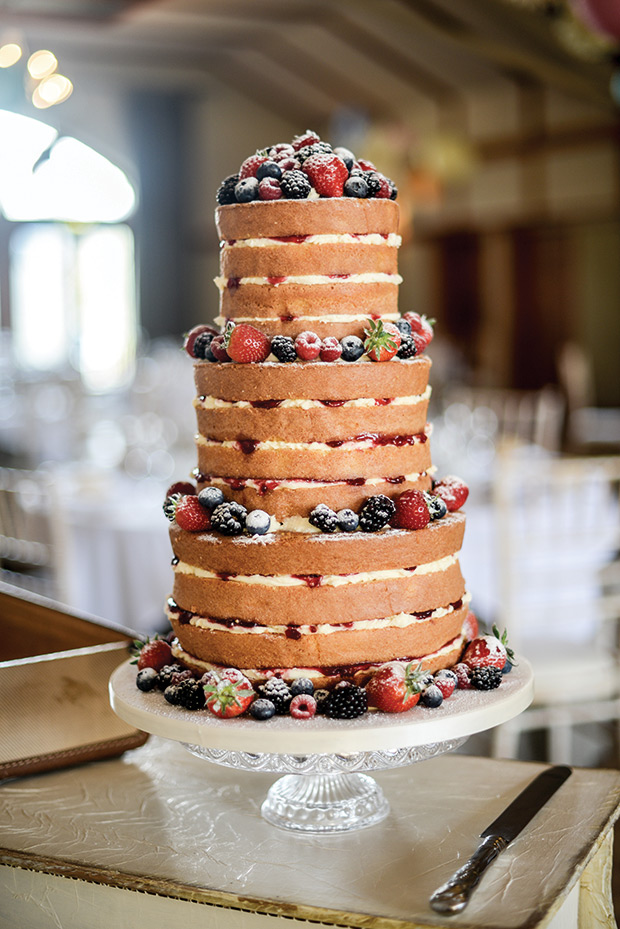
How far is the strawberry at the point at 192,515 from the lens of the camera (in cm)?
189

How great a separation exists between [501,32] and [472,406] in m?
3.74

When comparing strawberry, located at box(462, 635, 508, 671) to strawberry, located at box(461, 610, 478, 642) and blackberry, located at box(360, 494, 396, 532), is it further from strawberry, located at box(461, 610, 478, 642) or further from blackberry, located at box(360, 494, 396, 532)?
blackberry, located at box(360, 494, 396, 532)

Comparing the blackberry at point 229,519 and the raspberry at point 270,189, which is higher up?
the raspberry at point 270,189

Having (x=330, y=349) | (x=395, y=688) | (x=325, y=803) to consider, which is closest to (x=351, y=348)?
(x=330, y=349)

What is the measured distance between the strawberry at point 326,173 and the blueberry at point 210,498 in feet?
1.81

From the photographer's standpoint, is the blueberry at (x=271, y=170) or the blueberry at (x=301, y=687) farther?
the blueberry at (x=271, y=170)

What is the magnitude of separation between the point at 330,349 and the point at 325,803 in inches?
32.9

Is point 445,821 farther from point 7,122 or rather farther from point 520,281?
point 520,281

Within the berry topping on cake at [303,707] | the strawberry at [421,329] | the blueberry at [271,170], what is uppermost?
Result: the blueberry at [271,170]

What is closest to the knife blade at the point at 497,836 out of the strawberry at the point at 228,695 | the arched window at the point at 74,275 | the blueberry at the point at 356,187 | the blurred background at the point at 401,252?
the strawberry at the point at 228,695

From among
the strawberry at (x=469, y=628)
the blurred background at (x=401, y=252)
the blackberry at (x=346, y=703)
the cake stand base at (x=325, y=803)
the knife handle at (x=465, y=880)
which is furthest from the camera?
the blurred background at (x=401, y=252)

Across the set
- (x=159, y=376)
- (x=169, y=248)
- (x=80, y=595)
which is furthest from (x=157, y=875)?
(x=169, y=248)

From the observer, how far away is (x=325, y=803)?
1964 millimetres

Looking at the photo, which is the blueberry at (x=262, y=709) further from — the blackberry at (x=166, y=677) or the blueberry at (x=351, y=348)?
the blueberry at (x=351, y=348)
